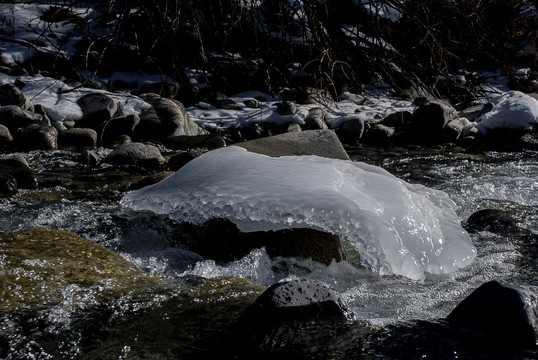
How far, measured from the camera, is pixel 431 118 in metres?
8.93

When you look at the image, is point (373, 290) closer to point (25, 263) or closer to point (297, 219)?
point (297, 219)

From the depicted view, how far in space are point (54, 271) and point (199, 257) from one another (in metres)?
1.20

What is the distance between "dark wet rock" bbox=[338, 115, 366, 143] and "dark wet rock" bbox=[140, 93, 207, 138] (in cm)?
246

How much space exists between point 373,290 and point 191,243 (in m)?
1.37

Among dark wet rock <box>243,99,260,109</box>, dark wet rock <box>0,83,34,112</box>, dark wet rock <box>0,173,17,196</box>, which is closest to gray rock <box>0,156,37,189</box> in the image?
dark wet rock <box>0,173,17,196</box>

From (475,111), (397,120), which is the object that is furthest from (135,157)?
(475,111)

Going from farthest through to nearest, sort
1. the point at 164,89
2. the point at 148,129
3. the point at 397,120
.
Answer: the point at 164,89
the point at 397,120
the point at 148,129

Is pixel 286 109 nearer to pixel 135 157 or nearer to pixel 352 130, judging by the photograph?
pixel 352 130

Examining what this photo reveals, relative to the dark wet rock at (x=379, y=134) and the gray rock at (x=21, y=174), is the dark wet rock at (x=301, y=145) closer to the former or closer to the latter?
the gray rock at (x=21, y=174)

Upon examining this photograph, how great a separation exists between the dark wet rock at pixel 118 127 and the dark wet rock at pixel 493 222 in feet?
18.5

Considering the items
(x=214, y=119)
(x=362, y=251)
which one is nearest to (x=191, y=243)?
(x=362, y=251)

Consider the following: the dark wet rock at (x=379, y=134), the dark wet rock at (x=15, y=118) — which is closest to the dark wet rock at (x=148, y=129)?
the dark wet rock at (x=15, y=118)

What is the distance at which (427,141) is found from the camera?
342 inches

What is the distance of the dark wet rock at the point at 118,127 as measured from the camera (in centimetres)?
794
